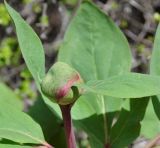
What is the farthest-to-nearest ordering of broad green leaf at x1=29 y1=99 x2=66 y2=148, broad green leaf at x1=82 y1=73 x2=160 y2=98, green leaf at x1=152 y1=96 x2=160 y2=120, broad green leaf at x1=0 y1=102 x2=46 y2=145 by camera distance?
broad green leaf at x1=29 y1=99 x2=66 y2=148
green leaf at x1=152 y1=96 x2=160 y2=120
broad green leaf at x1=0 y1=102 x2=46 y2=145
broad green leaf at x1=82 y1=73 x2=160 y2=98

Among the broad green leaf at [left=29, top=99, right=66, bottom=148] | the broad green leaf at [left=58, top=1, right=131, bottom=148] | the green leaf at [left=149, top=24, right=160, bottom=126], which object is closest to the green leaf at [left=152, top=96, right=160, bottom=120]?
the green leaf at [left=149, top=24, right=160, bottom=126]

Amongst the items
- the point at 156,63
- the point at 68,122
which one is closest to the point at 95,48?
the point at 156,63

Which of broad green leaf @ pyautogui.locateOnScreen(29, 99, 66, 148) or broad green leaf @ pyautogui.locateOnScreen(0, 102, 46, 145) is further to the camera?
broad green leaf @ pyautogui.locateOnScreen(29, 99, 66, 148)

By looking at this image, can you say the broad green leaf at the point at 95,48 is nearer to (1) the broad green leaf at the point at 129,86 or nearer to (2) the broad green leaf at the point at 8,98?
(2) the broad green leaf at the point at 8,98

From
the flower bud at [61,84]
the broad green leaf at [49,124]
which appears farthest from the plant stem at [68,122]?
the broad green leaf at [49,124]

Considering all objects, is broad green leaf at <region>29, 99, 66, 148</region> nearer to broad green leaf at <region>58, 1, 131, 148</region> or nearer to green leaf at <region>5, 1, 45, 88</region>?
broad green leaf at <region>58, 1, 131, 148</region>

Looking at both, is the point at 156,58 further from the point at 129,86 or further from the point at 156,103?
the point at 129,86
